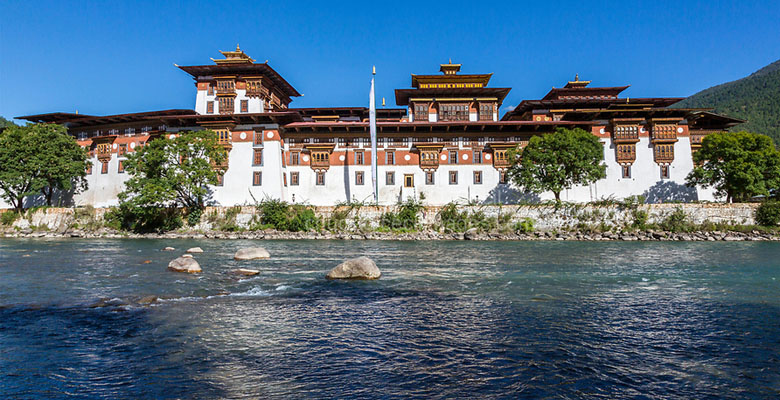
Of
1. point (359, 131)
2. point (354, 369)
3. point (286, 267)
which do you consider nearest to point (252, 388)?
point (354, 369)

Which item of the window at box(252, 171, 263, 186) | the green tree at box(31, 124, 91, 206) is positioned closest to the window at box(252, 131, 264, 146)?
the window at box(252, 171, 263, 186)

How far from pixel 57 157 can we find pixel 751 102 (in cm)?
14320

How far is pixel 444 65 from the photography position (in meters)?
Answer: 56.0

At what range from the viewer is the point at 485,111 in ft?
170

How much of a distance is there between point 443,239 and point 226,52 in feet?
112

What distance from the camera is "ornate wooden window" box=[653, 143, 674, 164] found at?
155ft

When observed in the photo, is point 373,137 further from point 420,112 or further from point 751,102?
point 751,102

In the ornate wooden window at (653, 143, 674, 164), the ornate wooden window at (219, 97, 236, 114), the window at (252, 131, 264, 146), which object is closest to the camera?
the window at (252, 131, 264, 146)

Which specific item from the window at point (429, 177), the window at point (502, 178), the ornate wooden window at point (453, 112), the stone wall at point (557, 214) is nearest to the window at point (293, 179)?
the stone wall at point (557, 214)

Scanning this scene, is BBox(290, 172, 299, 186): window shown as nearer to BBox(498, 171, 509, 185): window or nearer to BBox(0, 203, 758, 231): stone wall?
BBox(0, 203, 758, 231): stone wall

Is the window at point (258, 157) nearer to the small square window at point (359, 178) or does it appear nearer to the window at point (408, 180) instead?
the small square window at point (359, 178)

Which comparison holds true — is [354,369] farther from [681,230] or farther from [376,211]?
[681,230]

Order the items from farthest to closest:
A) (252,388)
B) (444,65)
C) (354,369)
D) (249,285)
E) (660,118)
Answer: (444,65) → (660,118) → (249,285) → (354,369) → (252,388)

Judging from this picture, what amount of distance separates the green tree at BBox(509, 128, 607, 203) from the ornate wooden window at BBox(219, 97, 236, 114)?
31.4 m
